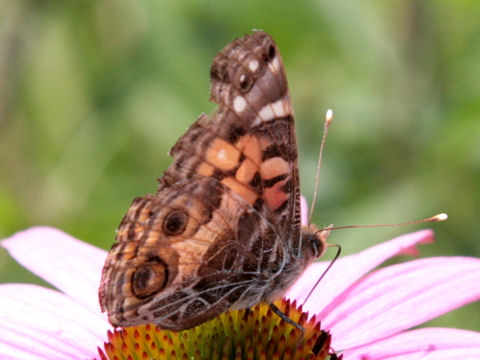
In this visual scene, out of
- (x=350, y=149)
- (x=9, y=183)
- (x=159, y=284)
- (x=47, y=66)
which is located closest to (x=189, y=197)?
(x=159, y=284)

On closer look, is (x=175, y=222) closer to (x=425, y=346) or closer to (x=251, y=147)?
(x=251, y=147)

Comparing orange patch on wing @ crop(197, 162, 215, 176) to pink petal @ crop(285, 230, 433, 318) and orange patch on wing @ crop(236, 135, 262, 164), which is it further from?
pink petal @ crop(285, 230, 433, 318)

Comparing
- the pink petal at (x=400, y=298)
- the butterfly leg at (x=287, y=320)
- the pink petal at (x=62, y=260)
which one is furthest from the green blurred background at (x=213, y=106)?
the butterfly leg at (x=287, y=320)

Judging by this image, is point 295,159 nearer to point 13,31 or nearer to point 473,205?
point 473,205

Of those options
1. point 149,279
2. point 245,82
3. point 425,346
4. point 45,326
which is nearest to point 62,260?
point 45,326

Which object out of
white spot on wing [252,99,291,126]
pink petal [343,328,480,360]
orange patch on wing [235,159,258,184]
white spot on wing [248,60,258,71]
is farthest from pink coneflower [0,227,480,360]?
white spot on wing [248,60,258,71]

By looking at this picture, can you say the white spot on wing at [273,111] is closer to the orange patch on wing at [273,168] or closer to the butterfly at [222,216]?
the butterfly at [222,216]
